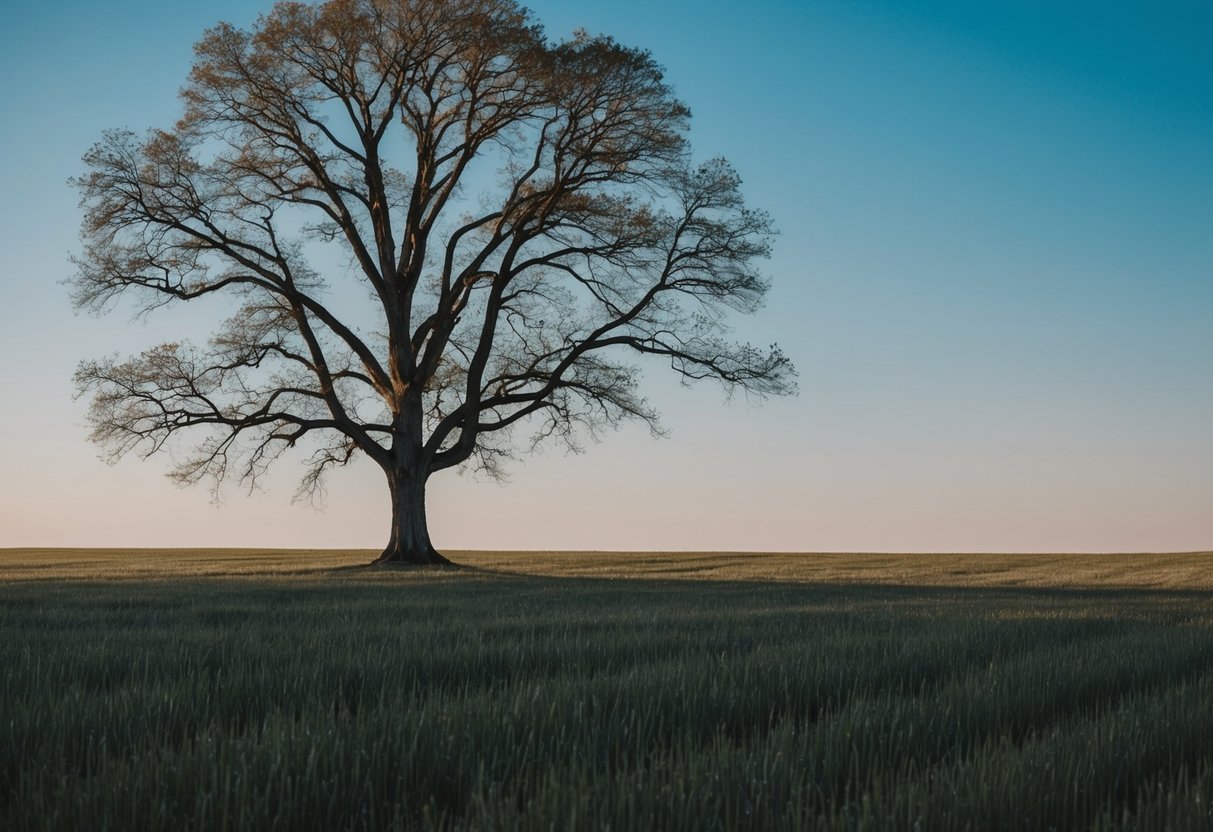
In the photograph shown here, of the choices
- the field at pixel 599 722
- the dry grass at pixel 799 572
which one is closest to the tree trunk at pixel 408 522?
the dry grass at pixel 799 572

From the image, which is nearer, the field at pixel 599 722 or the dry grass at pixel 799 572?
the field at pixel 599 722

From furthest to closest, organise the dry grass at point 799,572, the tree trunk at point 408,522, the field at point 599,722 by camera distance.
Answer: the tree trunk at point 408,522 < the dry grass at point 799,572 < the field at point 599,722

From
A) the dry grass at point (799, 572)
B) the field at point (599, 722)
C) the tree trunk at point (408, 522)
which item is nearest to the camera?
the field at point (599, 722)

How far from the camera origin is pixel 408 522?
91.2ft

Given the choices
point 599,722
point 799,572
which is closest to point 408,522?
point 799,572

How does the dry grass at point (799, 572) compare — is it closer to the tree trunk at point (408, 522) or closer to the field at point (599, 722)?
the tree trunk at point (408, 522)

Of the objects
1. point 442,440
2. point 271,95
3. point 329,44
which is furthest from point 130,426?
point 329,44

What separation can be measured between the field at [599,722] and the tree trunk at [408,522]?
17.1 m

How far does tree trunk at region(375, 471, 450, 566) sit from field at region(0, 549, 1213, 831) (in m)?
17.1

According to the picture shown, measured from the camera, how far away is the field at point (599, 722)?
2791 mm

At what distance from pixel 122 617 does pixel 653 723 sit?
332 inches

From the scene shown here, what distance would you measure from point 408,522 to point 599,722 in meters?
24.5

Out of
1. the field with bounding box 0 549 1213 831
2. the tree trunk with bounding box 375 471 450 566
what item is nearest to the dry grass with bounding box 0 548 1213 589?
the tree trunk with bounding box 375 471 450 566

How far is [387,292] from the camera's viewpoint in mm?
28781
